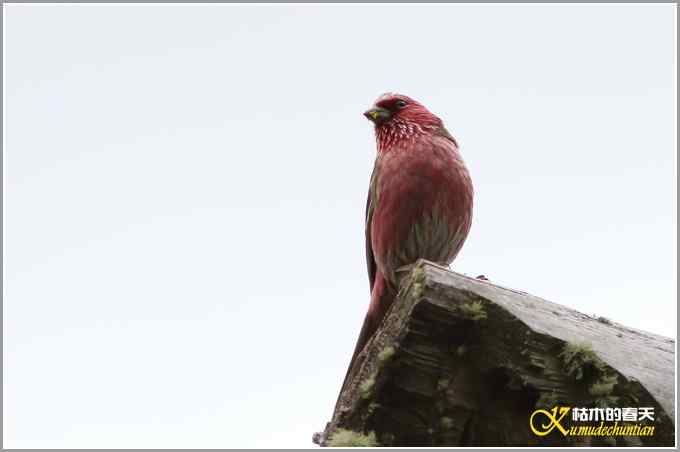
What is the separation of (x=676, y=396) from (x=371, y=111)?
4.62 m

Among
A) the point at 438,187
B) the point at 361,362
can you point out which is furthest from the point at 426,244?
the point at 361,362

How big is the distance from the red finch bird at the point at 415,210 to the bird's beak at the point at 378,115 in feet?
1.93

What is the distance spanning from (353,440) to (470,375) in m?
0.59

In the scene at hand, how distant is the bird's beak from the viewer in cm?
731

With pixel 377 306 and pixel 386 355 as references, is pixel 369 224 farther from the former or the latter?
pixel 386 355

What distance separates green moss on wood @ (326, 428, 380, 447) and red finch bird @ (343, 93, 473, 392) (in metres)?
2.40

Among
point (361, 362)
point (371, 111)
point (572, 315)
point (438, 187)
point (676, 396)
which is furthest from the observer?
point (371, 111)

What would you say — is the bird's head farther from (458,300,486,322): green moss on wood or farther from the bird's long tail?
(458,300,486,322): green moss on wood

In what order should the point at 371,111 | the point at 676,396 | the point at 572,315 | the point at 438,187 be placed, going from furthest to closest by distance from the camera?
the point at 371,111, the point at 438,187, the point at 572,315, the point at 676,396

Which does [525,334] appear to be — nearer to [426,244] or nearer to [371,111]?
[426,244]

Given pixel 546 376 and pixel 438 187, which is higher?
pixel 438 187

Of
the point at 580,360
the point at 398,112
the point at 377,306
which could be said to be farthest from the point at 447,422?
the point at 398,112

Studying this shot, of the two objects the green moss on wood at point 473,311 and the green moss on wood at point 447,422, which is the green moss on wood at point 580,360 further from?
the green moss on wood at point 447,422

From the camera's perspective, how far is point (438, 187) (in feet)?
20.3
